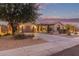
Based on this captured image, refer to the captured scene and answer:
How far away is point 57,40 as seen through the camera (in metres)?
2.70

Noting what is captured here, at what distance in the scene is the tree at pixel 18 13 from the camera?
2.66m

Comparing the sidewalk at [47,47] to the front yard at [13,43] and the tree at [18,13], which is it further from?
the tree at [18,13]

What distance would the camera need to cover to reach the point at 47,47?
2670 millimetres

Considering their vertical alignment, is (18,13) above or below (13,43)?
above

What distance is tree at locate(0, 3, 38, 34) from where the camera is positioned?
2664 millimetres

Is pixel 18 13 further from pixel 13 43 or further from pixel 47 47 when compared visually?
pixel 47 47

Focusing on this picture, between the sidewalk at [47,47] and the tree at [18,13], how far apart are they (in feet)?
0.60

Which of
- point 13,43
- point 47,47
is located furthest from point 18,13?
point 47,47

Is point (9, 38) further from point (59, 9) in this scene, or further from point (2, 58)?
point (59, 9)

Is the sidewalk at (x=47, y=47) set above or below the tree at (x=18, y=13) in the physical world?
below

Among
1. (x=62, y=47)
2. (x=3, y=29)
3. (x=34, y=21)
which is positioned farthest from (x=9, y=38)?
(x=62, y=47)

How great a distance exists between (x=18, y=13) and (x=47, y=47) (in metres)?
0.40

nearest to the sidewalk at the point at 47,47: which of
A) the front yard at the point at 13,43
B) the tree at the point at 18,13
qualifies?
the front yard at the point at 13,43

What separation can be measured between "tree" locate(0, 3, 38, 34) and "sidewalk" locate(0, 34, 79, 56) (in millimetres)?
184
